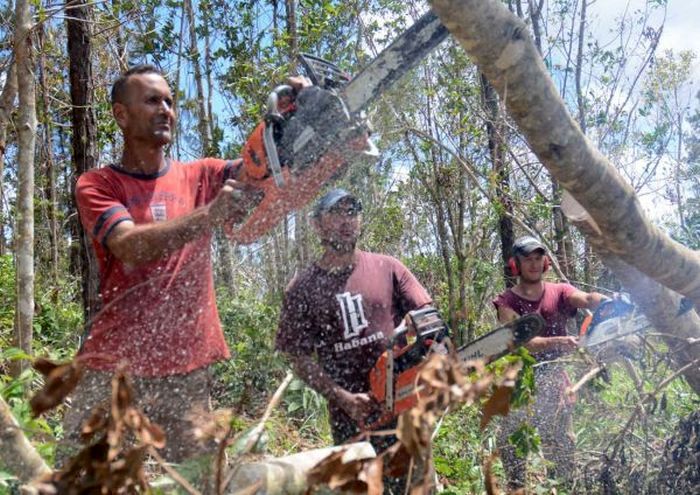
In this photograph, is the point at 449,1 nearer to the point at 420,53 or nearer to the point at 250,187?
the point at 420,53

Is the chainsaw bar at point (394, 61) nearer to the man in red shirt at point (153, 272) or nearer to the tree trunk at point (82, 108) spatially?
the man in red shirt at point (153, 272)

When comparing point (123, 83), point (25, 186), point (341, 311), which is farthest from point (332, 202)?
point (25, 186)

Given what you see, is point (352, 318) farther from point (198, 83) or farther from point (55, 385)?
point (198, 83)

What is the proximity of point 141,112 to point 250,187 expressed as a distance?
0.58 m

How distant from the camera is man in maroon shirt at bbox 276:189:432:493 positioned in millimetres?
3141

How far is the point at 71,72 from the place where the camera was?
5.97 metres

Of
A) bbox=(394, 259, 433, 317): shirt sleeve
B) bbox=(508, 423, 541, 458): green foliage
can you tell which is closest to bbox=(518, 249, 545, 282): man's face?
bbox=(394, 259, 433, 317): shirt sleeve

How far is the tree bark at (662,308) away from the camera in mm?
2355

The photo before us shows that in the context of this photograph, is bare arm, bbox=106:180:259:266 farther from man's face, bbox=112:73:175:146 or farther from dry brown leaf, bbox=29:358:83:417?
dry brown leaf, bbox=29:358:83:417

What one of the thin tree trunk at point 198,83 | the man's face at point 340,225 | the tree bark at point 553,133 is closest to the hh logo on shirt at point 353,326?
the man's face at point 340,225

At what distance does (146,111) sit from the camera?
2.69m

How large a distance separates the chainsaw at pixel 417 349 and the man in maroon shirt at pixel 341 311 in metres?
0.16

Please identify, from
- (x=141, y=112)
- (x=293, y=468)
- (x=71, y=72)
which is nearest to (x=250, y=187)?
(x=141, y=112)

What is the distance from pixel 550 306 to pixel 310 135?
209 cm
